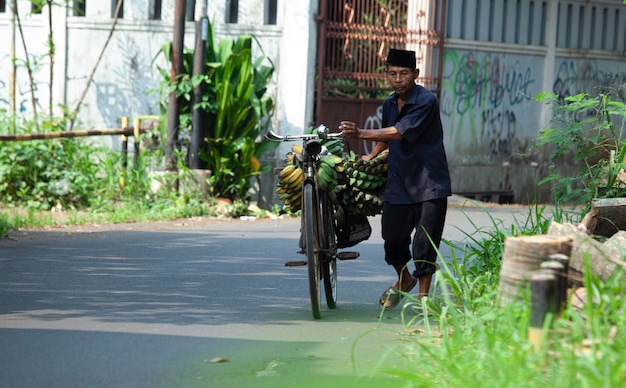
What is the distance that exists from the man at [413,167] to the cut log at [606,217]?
1004mm

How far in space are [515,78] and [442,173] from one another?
42.7 ft

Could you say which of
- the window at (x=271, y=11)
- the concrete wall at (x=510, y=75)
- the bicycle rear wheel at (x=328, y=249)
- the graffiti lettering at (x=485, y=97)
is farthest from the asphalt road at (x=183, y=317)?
the concrete wall at (x=510, y=75)

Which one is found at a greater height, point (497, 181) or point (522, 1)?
point (522, 1)

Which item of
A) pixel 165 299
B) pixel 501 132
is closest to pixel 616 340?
pixel 165 299

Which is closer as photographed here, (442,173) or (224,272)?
(442,173)

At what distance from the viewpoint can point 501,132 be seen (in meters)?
20.8

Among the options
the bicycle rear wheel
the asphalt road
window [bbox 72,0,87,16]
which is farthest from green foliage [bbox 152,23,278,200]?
the bicycle rear wheel

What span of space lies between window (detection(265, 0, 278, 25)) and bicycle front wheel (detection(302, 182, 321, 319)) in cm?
1035

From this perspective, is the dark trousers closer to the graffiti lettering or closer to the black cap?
the black cap

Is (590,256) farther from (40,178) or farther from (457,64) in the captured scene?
(457,64)

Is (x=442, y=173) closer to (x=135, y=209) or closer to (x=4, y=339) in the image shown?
(x=4, y=339)

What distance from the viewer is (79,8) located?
17922 mm

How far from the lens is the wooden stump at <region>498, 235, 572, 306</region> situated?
17.8 feet

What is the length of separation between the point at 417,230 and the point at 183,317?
1.77 m
